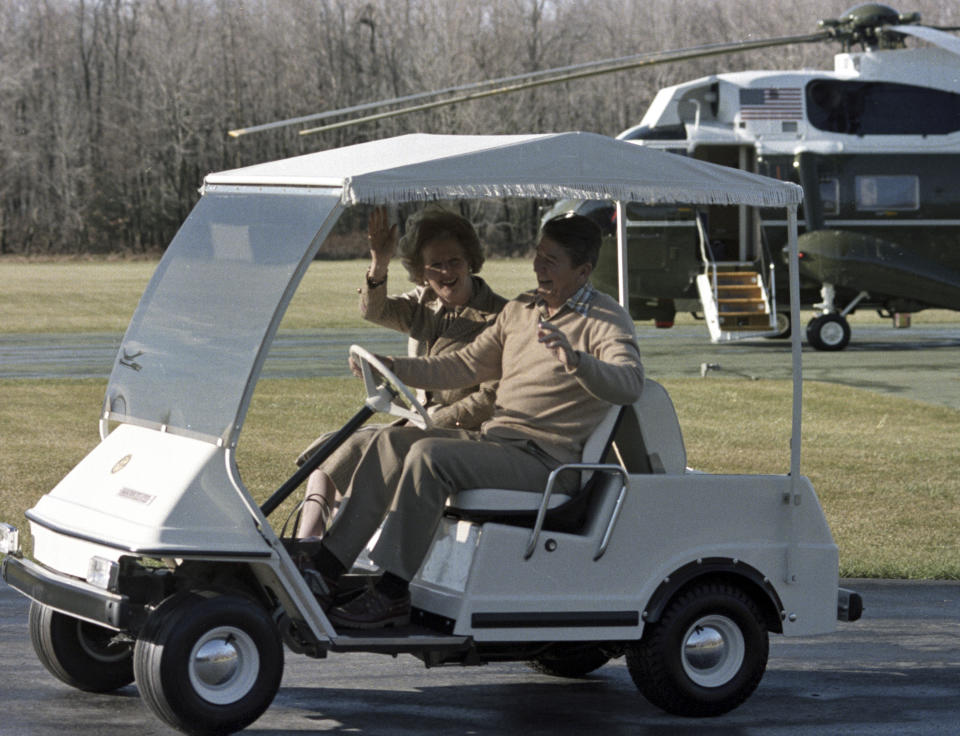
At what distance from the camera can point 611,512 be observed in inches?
229

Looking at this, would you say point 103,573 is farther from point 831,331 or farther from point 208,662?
point 831,331

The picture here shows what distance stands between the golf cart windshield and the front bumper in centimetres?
60

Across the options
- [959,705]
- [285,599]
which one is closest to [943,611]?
[959,705]

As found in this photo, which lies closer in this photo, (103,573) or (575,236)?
(103,573)

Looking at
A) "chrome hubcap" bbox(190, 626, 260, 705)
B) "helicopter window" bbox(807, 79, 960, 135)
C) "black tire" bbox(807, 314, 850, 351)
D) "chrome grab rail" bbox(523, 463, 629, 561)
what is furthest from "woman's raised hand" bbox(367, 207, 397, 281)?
"black tire" bbox(807, 314, 850, 351)

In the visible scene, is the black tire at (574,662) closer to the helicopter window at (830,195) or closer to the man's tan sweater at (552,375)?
the man's tan sweater at (552,375)

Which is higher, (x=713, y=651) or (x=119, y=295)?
(x=713, y=651)

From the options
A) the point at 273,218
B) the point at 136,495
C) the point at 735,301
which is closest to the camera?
the point at 136,495

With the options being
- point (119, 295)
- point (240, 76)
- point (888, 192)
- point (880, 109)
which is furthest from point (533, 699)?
point (240, 76)

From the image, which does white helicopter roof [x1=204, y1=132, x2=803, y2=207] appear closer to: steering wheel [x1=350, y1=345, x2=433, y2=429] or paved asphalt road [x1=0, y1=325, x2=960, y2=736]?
steering wheel [x1=350, y1=345, x2=433, y2=429]

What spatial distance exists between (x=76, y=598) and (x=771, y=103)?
59.8ft

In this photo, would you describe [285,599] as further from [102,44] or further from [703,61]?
[102,44]

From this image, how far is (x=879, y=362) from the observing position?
22094mm

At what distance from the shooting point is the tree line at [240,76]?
7325cm
